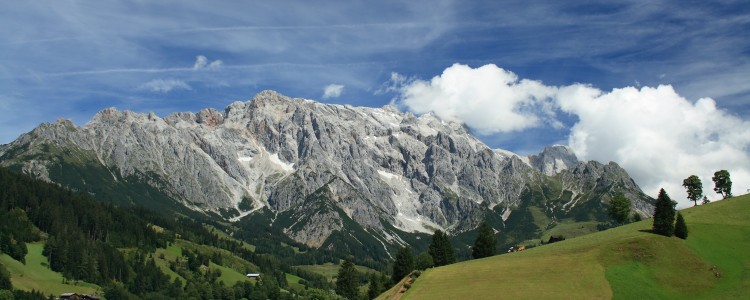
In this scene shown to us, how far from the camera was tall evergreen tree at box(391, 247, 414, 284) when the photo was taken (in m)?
169

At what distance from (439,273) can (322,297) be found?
59295mm

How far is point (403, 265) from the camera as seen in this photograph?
6698 inches

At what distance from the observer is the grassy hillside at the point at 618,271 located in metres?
114

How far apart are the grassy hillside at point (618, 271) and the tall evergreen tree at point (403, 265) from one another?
2657 centimetres

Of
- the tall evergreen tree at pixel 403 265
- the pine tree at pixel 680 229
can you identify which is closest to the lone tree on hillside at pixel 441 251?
the tall evergreen tree at pixel 403 265

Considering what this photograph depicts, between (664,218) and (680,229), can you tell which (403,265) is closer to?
(664,218)

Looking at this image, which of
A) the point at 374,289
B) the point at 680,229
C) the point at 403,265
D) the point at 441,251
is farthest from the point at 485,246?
the point at 680,229

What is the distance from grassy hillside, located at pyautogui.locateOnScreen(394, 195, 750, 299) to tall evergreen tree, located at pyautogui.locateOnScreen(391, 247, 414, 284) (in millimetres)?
26571

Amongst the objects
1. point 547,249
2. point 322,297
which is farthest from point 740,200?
point 322,297

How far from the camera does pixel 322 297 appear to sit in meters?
186

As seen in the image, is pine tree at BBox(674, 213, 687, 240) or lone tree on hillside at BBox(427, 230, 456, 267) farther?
lone tree on hillside at BBox(427, 230, 456, 267)

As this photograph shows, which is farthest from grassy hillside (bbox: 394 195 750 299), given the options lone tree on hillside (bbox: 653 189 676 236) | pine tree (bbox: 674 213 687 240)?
lone tree on hillside (bbox: 653 189 676 236)

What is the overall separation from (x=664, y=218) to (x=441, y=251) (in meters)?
54.9

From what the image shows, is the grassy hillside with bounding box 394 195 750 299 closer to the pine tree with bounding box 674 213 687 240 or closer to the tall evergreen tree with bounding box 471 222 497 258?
the pine tree with bounding box 674 213 687 240
